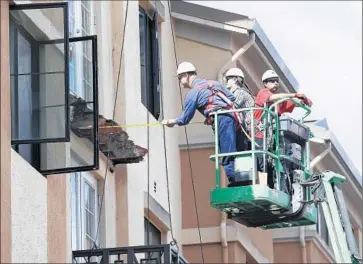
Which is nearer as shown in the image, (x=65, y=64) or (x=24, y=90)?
(x=24, y=90)

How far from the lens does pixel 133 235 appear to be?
25812mm

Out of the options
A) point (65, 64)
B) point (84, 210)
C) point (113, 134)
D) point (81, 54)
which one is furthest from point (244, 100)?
point (65, 64)

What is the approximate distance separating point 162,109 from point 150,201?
241 centimetres

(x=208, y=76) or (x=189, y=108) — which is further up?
(x=208, y=76)

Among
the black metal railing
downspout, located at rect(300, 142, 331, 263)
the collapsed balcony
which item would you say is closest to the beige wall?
the collapsed balcony

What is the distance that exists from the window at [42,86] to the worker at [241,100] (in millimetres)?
2479

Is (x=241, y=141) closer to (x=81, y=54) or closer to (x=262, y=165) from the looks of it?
(x=262, y=165)

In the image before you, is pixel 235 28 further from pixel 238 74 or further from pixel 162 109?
pixel 238 74

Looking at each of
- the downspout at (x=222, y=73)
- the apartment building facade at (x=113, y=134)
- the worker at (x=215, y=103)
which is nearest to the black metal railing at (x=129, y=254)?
the apartment building facade at (x=113, y=134)

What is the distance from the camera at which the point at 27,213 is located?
19.5m

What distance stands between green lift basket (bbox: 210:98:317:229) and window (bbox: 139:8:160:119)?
5356mm

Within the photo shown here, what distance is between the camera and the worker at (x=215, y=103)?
22781 millimetres

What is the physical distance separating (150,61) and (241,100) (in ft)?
19.7

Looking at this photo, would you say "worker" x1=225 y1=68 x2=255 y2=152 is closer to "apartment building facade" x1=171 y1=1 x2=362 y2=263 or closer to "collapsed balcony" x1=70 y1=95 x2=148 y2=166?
"collapsed balcony" x1=70 y1=95 x2=148 y2=166
